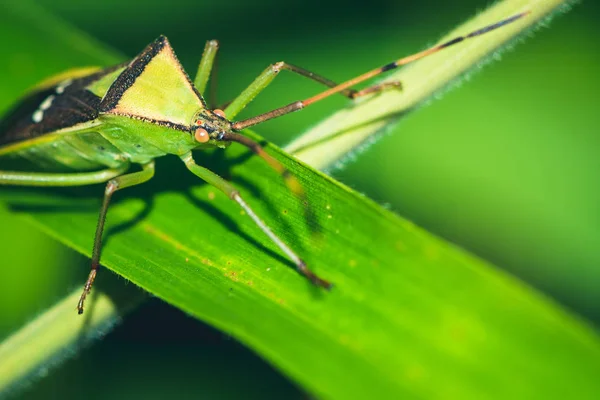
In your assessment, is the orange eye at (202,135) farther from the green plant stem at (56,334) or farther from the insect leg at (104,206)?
the green plant stem at (56,334)

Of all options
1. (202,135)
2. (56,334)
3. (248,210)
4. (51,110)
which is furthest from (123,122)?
(56,334)

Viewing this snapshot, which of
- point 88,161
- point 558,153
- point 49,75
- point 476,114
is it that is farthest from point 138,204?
point 558,153

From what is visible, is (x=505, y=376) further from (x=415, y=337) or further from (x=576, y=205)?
(x=576, y=205)

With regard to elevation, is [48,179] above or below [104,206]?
below

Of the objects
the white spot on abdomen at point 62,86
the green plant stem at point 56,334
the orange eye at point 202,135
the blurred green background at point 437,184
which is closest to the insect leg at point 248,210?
the orange eye at point 202,135

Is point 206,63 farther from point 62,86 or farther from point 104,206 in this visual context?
point 104,206

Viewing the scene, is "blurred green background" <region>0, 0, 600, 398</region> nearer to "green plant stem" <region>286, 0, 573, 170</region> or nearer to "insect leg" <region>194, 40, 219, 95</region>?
"insect leg" <region>194, 40, 219, 95</region>

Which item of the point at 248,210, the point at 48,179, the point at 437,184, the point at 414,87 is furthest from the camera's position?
the point at 437,184

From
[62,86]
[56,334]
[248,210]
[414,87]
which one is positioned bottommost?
[56,334]
